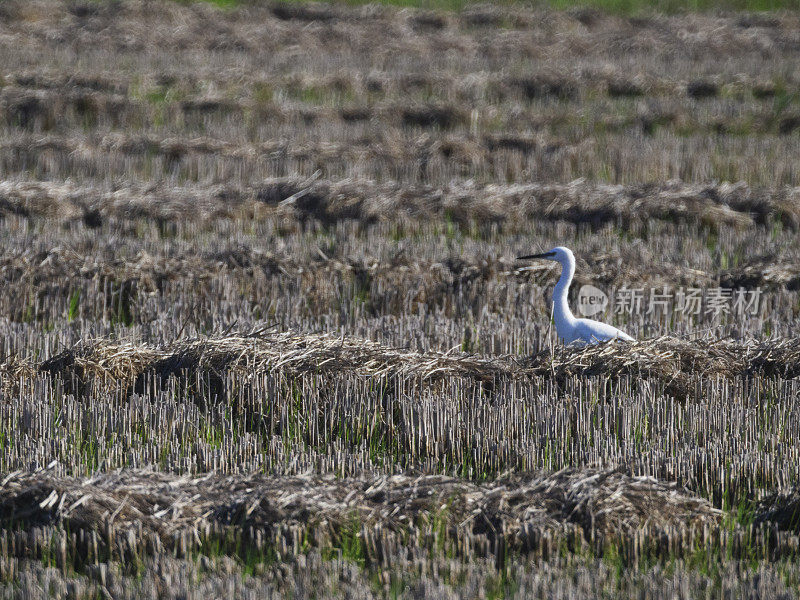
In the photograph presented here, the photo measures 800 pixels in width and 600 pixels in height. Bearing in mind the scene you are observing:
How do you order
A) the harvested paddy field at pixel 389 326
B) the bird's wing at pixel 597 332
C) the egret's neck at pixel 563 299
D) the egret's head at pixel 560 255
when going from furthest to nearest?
1. the egret's head at pixel 560 255
2. the egret's neck at pixel 563 299
3. the bird's wing at pixel 597 332
4. the harvested paddy field at pixel 389 326

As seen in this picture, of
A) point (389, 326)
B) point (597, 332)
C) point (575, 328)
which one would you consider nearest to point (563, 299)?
point (575, 328)

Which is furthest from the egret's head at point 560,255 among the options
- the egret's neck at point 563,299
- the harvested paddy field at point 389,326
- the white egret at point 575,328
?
the harvested paddy field at point 389,326

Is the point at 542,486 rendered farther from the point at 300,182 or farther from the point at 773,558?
the point at 300,182

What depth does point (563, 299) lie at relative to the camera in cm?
788

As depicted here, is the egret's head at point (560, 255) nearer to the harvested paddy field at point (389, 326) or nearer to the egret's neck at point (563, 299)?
the egret's neck at point (563, 299)

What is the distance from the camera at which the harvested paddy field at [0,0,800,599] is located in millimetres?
4602

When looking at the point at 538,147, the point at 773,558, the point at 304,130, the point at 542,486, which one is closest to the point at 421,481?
the point at 542,486

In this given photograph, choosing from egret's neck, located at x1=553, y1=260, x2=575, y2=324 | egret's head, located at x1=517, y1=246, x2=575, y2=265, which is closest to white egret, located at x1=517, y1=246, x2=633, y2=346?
egret's neck, located at x1=553, y1=260, x2=575, y2=324

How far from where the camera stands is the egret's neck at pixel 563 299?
7723mm

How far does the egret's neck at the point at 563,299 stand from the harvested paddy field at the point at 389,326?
0.25 m

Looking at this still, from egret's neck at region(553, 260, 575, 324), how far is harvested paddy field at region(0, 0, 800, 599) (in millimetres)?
250

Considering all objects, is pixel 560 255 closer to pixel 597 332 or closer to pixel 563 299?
pixel 563 299

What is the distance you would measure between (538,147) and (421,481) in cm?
1026

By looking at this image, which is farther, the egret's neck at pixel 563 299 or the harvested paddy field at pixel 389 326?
the egret's neck at pixel 563 299
